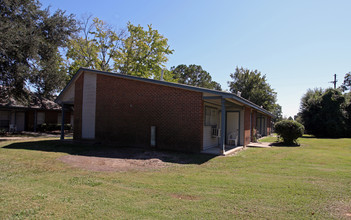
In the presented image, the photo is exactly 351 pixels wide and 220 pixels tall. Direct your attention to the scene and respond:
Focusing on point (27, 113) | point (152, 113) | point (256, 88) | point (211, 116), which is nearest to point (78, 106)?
point (152, 113)

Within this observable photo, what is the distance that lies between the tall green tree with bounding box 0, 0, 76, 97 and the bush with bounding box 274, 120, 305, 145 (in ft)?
63.2

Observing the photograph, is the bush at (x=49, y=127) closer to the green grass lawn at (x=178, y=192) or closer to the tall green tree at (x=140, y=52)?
the tall green tree at (x=140, y=52)

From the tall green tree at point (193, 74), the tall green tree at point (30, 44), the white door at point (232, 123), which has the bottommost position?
the white door at point (232, 123)

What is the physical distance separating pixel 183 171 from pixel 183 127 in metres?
4.12

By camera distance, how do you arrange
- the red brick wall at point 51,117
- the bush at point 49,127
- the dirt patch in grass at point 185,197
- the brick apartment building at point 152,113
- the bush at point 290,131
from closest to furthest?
1. the dirt patch in grass at point 185,197
2. the brick apartment building at point 152,113
3. the bush at point 290,131
4. the bush at point 49,127
5. the red brick wall at point 51,117

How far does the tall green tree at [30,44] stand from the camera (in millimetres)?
17000

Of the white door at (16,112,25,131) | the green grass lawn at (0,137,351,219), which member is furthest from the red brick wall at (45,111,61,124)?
the green grass lawn at (0,137,351,219)

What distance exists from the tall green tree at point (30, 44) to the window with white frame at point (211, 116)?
1364cm

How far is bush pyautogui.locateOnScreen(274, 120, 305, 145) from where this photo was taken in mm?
16453

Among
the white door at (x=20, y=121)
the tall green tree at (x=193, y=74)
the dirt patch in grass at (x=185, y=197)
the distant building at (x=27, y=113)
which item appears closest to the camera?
the dirt patch in grass at (x=185, y=197)

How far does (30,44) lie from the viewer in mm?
17562

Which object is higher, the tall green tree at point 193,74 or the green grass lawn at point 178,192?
the tall green tree at point 193,74

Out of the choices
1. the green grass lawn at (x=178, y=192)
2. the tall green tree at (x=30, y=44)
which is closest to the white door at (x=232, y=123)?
the green grass lawn at (x=178, y=192)

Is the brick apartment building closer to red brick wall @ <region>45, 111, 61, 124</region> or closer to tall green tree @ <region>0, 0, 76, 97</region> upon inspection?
tall green tree @ <region>0, 0, 76, 97</region>
